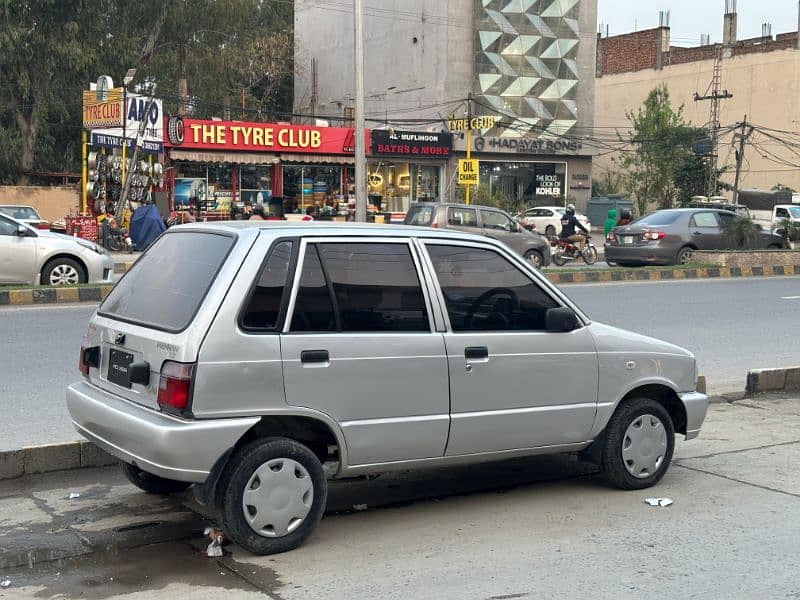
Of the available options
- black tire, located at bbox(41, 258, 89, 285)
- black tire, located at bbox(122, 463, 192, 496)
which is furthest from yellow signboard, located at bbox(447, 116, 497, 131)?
black tire, located at bbox(122, 463, 192, 496)

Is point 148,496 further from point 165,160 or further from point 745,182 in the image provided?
point 745,182

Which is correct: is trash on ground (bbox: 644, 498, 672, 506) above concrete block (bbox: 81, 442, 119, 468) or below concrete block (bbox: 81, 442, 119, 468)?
below

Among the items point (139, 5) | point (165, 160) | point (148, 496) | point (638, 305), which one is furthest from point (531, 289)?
point (139, 5)

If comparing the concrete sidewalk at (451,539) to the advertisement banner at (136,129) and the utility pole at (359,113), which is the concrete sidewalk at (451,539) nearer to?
the utility pole at (359,113)

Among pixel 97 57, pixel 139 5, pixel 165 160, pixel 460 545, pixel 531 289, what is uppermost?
pixel 139 5

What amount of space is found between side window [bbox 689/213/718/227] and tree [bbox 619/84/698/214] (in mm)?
27605

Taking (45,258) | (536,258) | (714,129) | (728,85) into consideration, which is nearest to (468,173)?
(536,258)

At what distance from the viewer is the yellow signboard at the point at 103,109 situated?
2889cm

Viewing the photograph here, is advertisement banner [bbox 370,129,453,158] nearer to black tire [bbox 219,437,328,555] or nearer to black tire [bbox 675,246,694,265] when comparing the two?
black tire [bbox 675,246,694,265]

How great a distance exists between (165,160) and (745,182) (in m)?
35.4

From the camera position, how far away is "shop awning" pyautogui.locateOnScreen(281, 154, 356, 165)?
1533 inches

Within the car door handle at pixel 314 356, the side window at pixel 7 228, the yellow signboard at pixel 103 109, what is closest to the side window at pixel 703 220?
the side window at pixel 7 228

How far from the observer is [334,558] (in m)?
4.76

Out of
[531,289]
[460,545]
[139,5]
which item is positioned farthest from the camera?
[139,5]
